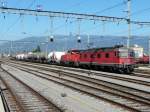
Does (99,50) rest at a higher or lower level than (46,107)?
higher

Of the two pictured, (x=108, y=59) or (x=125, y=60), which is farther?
(x=108, y=59)

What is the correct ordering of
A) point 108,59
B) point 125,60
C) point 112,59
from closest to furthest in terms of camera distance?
1. point 125,60
2. point 112,59
3. point 108,59

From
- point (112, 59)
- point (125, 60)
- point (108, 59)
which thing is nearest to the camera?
point (125, 60)

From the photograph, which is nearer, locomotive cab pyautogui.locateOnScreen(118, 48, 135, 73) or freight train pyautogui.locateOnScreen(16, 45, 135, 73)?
locomotive cab pyautogui.locateOnScreen(118, 48, 135, 73)

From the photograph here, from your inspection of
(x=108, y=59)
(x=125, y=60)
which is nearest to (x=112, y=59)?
(x=108, y=59)

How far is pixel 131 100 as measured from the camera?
19.2m

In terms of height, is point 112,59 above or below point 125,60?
above

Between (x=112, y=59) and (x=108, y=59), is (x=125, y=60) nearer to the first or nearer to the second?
(x=112, y=59)

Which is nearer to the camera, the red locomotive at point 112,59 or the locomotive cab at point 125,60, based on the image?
the locomotive cab at point 125,60

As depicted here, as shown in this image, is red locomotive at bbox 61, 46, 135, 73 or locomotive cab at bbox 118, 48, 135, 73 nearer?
locomotive cab at bbox 118, 48, 135, 73

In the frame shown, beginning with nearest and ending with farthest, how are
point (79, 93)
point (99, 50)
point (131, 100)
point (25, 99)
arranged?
point (131, 100) → point (25, 99) → point (79, 93) → point (99, 50)

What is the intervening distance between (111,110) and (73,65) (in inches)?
1948

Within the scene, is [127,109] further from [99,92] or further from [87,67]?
[87,67]

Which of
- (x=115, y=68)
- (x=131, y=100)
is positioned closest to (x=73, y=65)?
(x=115, y=68)
